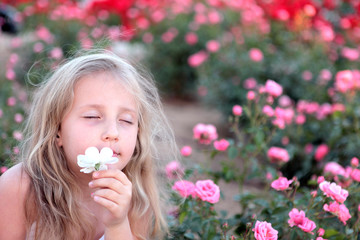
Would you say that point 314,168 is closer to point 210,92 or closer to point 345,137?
point 345,137

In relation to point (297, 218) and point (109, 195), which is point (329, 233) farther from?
point (109, 195)

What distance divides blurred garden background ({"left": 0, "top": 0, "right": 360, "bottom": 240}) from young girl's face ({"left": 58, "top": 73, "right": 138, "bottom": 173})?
0.38 metres

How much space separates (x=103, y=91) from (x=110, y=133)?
18cm

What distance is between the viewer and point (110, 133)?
1555mm

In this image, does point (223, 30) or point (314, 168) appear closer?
point (314, 168)

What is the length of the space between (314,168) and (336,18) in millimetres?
4478

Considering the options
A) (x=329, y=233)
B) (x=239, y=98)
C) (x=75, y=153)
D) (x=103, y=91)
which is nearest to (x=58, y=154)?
(x=75, y=153)

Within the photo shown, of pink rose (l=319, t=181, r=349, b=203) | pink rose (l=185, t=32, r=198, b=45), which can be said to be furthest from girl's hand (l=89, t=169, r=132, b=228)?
pink rose (l=185, t=32, r=198, b=45)

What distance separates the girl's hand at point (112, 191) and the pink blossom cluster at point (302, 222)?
26.0 inches

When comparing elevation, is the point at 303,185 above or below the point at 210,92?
below

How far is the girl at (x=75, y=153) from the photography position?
159 cm

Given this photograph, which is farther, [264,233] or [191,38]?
[191,38]

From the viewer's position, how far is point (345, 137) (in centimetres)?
338

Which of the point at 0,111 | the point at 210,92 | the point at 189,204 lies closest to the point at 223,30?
the point at 210,92
